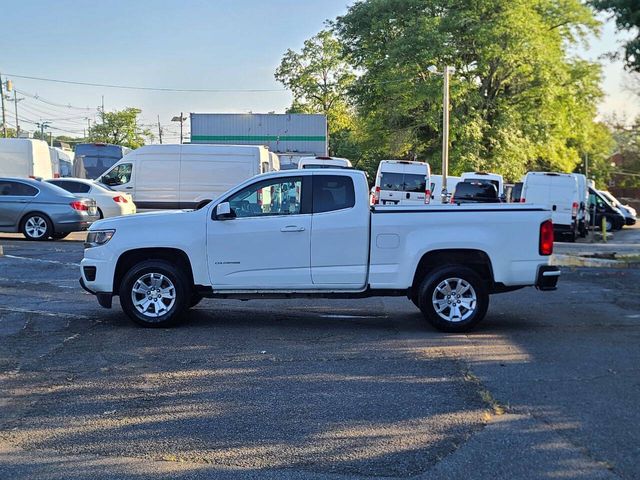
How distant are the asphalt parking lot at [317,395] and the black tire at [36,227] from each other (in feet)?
27.6

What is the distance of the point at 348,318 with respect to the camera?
30.5ft

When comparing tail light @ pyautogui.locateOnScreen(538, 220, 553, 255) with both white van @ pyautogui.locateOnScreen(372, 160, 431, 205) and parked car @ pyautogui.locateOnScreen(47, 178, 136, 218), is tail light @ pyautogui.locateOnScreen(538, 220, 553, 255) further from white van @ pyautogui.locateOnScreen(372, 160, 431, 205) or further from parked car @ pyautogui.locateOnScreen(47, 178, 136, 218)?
white van @ pyautogui.locateOnScreen(372, 160, 431, 205)

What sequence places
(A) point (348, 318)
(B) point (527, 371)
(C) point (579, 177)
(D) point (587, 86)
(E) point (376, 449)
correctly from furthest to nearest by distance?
(D) point (587, 86) → (C) point (579, 177) → (A) point (348, 318) → (B) point (527, 371) → (E) point (376, 449)

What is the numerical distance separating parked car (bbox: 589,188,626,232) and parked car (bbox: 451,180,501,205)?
17.6 feet

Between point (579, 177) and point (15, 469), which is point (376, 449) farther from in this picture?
point (579, 177)

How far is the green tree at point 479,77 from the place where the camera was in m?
34.3

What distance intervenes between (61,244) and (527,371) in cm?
1362

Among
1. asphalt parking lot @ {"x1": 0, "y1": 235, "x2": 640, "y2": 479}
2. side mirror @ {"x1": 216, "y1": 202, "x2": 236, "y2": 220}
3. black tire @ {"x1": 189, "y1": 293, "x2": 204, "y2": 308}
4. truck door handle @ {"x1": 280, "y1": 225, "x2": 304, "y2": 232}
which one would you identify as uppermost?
side mirror @ {"x1": 216, "y1": 202, "x2": 236, "y2": 220}

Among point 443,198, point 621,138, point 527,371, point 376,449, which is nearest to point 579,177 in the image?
point 443,198

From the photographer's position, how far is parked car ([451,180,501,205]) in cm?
2680

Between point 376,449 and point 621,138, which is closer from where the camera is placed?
point 376,449

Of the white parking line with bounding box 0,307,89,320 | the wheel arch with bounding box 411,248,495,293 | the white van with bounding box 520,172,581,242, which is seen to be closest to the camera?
the wheel arch with bounding box 411,248,495,293

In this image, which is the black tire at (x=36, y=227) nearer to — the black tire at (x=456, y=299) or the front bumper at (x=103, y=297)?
the front bumper at (x=103, y=297)

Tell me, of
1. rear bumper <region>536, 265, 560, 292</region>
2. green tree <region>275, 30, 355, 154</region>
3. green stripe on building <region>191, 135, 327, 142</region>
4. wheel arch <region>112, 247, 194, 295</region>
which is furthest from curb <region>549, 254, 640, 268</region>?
green tree <region>275, 30, 355, 154</region>
